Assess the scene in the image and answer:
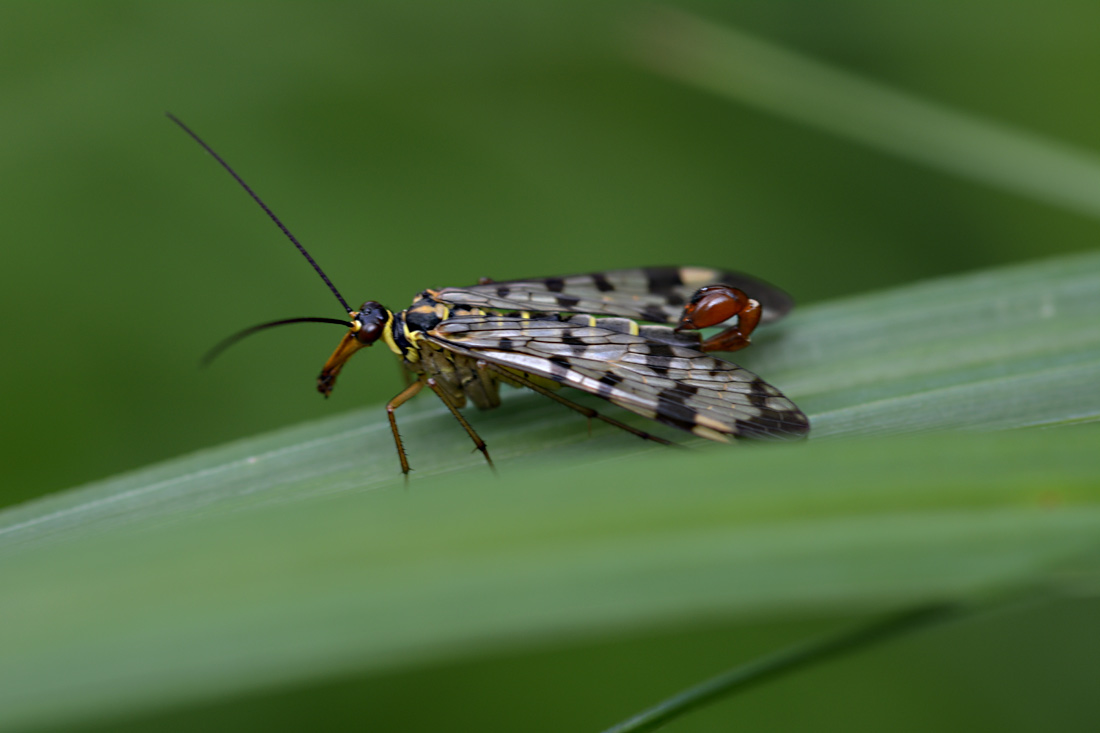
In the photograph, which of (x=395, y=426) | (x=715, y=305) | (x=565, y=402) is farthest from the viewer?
(x=715, y=305)

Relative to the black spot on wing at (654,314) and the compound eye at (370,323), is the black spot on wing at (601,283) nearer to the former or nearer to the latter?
the black spot on wing at (654,314)

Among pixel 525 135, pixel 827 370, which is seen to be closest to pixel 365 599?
pixel 827 370

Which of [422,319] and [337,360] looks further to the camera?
[337,360]

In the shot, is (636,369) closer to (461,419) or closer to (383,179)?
(461,419)

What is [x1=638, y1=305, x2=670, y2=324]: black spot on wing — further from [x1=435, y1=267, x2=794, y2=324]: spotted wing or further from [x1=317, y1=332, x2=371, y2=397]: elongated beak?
[x1=317, y1=332, x2=371, y2=397]: elongated beak

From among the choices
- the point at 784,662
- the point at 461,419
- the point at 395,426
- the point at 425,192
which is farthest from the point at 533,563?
the point at 425,192

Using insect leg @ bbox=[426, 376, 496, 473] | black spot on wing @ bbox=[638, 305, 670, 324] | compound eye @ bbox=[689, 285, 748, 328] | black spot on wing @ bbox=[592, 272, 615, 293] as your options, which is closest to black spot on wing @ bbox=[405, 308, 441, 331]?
insect leg @ bbox=[426, 376, 496, 473]
